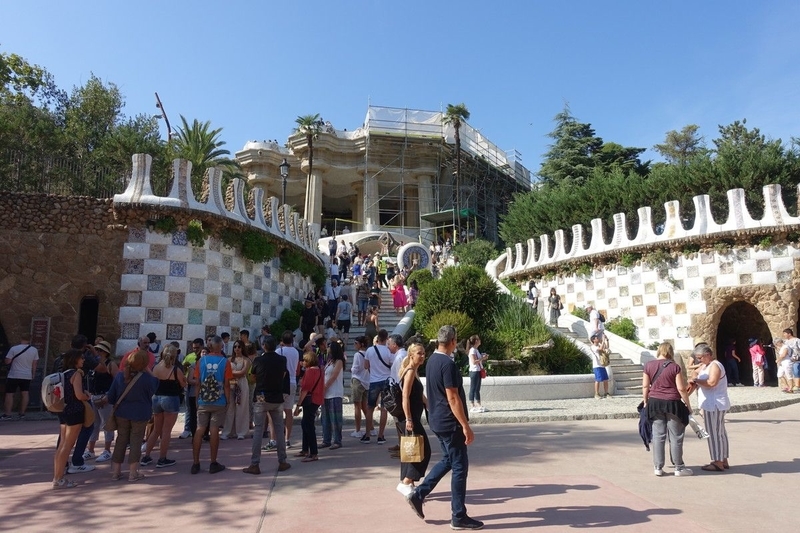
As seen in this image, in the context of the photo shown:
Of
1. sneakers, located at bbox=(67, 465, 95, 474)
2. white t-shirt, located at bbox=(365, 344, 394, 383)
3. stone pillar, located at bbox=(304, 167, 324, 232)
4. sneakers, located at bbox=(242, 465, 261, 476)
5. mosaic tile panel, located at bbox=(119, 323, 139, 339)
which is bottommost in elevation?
sneakers, located at bbox=(67, 465, 95, 474)

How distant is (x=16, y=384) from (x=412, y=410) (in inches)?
375

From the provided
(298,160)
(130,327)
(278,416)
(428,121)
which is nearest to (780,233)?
(278,416)

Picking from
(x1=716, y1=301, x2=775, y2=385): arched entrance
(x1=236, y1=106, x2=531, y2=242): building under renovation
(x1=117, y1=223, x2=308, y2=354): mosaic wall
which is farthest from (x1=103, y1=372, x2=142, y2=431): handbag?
(x1=236, y1=106, x2=531, y2=242): building under renovation

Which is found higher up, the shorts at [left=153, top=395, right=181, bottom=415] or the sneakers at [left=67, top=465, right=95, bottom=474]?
the shorts at [left=153, top=395, right=181, bottom=415]

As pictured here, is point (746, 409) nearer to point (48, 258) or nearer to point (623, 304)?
point (623, 304)

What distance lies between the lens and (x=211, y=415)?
6484mm

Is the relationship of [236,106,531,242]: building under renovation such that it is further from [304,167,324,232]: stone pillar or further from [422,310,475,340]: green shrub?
[422,310,475,340]: green shrub

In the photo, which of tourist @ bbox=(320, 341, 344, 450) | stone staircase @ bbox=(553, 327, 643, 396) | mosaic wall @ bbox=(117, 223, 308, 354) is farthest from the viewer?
stone staircase @ bbox=(553, 327, 643, 396)

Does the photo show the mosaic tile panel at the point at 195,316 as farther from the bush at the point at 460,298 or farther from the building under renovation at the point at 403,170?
the building under renovation at the point at 403,170

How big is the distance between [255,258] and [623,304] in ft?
42.4

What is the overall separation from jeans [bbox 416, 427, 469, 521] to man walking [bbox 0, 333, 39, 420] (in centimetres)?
982

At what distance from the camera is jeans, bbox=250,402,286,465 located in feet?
20.8

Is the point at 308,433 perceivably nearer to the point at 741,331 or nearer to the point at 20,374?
the point at 20,374

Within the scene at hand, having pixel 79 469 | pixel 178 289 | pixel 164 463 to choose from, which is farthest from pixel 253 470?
pixel 178 289
